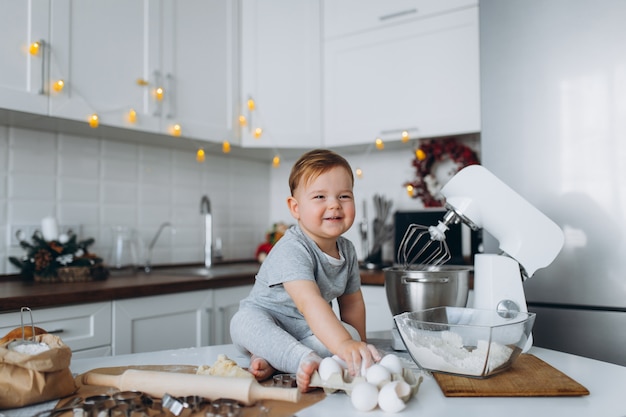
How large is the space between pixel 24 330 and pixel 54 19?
1449 millimetres

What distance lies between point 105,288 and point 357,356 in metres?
1.21

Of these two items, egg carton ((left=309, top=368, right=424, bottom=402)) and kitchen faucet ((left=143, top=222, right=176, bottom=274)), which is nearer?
egg carton ((left=309, top=368, right=424, bottom=402))

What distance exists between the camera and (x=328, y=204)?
1110mm

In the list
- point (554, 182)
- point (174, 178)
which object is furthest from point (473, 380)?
point (174, 178)

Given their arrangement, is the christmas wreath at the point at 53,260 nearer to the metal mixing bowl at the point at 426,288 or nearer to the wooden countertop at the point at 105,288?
the wooden countertop at the point at 105,288

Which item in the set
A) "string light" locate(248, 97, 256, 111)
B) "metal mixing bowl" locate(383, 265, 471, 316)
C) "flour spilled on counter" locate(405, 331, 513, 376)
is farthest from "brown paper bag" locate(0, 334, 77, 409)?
"string light" locate(248, 97, 256, 111)

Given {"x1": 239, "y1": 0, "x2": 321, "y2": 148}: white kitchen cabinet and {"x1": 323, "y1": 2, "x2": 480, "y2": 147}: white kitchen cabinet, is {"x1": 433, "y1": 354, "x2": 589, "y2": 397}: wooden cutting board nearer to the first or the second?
{"x1": 323, "y1": 2, "x2": 480, "y2": 147}: white kitchen cabinet

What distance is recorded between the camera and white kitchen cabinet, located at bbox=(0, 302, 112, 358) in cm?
163

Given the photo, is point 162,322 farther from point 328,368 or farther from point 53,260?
point 328,368

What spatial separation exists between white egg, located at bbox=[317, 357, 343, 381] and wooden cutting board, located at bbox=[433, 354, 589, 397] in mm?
159

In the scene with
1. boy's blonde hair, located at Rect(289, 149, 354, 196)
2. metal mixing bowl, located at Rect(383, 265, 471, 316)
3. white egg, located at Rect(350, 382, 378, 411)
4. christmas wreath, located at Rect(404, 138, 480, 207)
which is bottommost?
white egg, located at Rect(350, 382, 378, 411)

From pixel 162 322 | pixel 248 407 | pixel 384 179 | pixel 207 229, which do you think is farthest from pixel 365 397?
pixel 384 179

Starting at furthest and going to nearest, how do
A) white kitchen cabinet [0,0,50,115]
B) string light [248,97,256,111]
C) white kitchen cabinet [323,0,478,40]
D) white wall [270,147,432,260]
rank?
white wall [270,147,432,260] < string light [248,97,256,111] < white kitchen cabinet [323,0,478,40] < white kitchen cabinet [0,0,50,115]

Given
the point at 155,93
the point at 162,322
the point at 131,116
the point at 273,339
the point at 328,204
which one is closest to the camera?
the point at 273,339
